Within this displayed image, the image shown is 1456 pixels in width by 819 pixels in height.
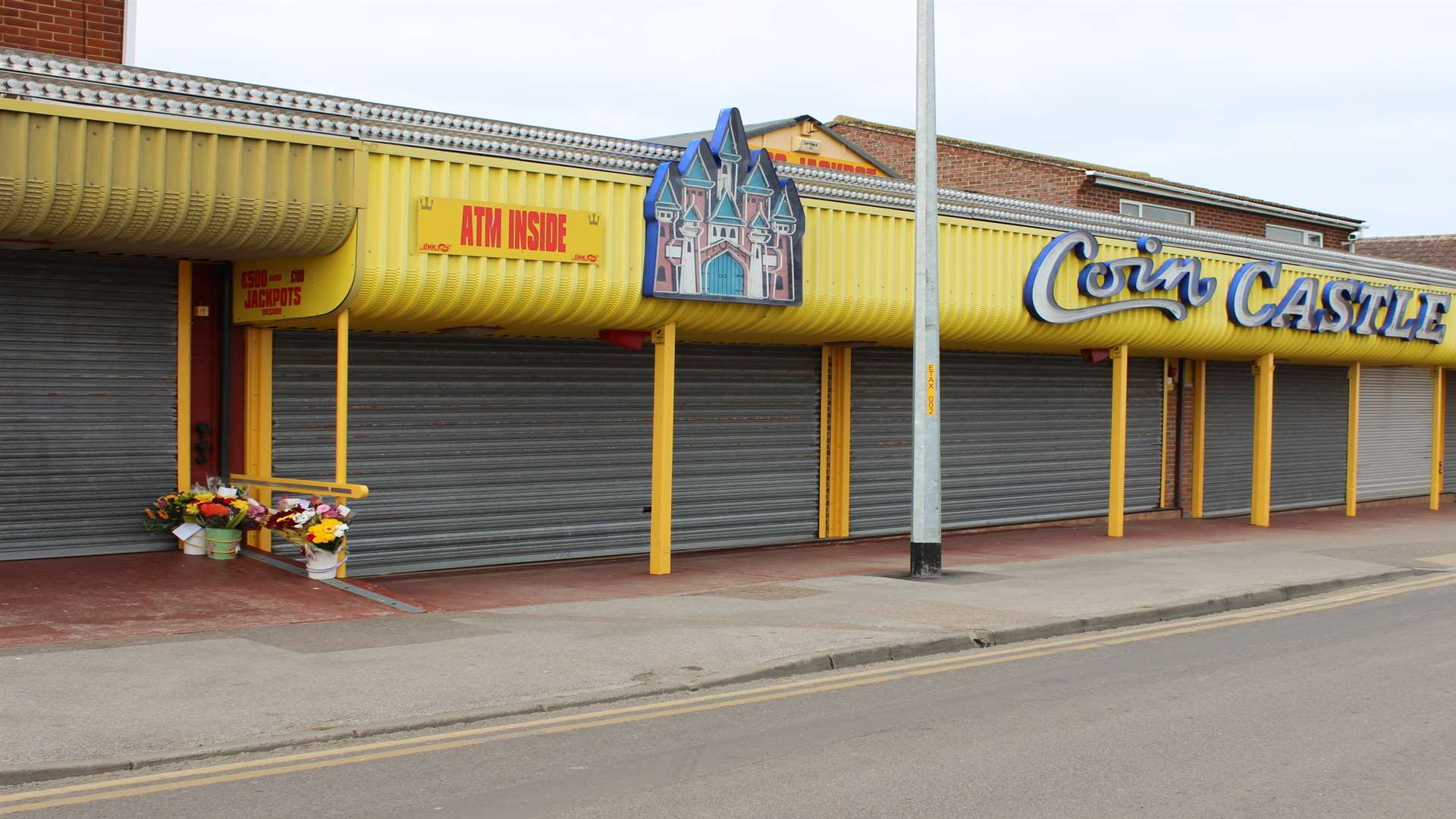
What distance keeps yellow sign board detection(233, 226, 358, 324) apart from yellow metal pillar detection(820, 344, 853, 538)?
790 centimetres

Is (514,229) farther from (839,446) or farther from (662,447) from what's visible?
(839,446)

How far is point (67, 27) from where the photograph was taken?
1384cm

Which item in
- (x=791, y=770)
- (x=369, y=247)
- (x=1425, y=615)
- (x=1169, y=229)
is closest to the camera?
(x=791, y=770)

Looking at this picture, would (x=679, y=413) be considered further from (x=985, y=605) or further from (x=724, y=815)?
(x=724, y=815)

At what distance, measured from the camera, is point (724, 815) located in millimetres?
6414

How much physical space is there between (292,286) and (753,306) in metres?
4.88

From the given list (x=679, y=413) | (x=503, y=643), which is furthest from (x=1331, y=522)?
(x=503, y=643)

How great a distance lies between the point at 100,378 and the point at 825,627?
277 inches

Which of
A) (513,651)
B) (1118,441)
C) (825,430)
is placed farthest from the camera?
(1118,441)

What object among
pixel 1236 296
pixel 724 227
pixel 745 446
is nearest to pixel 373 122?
pixel 724 227

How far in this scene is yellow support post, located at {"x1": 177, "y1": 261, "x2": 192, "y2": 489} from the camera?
13.4 meters

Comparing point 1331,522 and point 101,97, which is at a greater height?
point 101,97

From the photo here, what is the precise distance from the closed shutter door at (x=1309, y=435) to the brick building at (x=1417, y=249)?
14083 mm

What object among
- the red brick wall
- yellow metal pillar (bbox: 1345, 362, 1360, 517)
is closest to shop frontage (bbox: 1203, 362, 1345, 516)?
yellow metal pillar (bbox: 1345, 362, 1360, 517)
